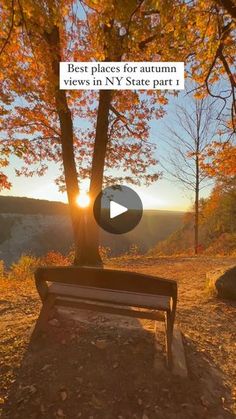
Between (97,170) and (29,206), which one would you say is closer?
(97,170)

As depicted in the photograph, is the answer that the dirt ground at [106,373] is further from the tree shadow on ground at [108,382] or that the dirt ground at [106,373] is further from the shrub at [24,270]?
the shrub at [24,270]

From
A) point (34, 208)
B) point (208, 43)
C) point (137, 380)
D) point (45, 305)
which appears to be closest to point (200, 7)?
point (208, 43)

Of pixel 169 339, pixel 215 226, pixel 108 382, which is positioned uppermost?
pixel 215 226

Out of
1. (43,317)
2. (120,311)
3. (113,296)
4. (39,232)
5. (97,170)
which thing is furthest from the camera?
(39,232)

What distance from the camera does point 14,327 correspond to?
14.9ft

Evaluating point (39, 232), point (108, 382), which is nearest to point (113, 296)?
point (108, 382)

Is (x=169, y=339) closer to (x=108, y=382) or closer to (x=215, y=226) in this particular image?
(x=108, y=382)

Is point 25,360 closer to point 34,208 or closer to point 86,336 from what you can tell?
point 86,336

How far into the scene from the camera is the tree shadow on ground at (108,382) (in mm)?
2986

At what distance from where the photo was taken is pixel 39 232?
40188 mm

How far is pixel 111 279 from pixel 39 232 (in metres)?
38.0

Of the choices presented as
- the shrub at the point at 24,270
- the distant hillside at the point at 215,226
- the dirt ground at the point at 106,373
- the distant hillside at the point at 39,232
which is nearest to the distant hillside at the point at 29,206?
the distant hillside at the point at 39,232

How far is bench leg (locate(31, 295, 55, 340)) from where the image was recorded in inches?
154

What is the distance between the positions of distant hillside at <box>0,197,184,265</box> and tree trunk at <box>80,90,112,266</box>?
76.4 feet
